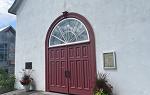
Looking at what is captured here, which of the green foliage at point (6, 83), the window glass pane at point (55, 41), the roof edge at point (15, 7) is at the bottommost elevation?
the green foliage at point (6, 83)

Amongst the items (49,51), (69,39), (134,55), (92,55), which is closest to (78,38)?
(69,39)

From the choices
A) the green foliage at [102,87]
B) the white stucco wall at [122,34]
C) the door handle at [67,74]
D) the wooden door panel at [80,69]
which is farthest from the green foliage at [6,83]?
the green foliage at [102,87]

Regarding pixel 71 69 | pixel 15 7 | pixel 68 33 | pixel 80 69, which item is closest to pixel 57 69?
pixel 71 69

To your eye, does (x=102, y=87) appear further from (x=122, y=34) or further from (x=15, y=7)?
(x=15, y=7)

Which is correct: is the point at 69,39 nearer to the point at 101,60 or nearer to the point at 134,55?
the point at 101,60

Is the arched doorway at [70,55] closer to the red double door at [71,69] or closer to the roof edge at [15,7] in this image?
the red double door at [71,69]

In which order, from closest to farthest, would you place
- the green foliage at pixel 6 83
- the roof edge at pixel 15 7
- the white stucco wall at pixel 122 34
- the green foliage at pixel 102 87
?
the white stucco wall at pixel 122 34, the green foliage at pixel 102 87, the green foliage at pixel 6 83, the roof edge at pixel 15 7

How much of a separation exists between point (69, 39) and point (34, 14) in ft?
10.3


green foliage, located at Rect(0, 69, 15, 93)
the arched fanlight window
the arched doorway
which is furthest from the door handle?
green foliage, located at Rect(0, 69, 15, 93)

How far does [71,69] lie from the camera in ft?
27.7

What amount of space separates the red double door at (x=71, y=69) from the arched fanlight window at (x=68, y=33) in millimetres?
236

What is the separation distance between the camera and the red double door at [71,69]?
782cm

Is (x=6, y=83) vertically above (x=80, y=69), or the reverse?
(x=80, y=69)

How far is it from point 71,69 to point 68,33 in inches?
64.4
